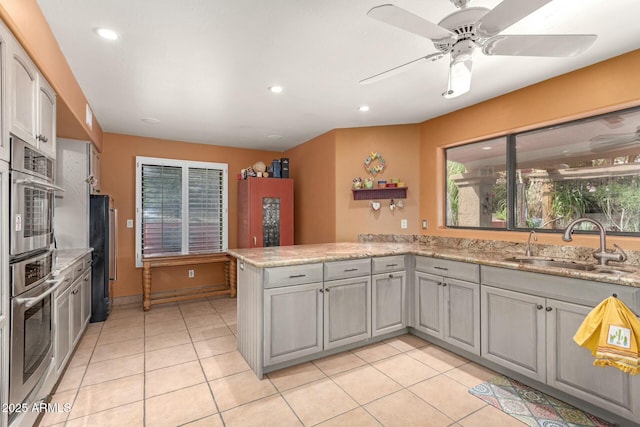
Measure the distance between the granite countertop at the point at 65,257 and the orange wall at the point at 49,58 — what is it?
1172mm

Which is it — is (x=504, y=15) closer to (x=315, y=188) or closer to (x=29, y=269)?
(x=29, y=269)

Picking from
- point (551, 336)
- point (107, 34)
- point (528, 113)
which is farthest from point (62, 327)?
point (528, 113)

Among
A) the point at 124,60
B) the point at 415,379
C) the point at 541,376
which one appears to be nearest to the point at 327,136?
the point at 124,60

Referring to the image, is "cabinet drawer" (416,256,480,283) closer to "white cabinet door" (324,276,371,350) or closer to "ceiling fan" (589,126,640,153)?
"white cabinet door" (324,276,371,350)

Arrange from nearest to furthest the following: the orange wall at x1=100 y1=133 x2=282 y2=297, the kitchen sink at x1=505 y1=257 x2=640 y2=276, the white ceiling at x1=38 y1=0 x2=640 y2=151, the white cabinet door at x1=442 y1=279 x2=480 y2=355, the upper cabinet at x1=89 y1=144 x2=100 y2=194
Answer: the white ceiling at x1=38 y1=0 x2=640 y2=151
the kitchen sink at x1=505 y1=257 x2=640 y2=276
the white cabinet door at x1=442 y1=279 x2=480 y2=355
the upper cabinet at x1=89 y1=144 x2=100 y2=194
the orange wall at x1=100 y1=133 x2=282 y2=297

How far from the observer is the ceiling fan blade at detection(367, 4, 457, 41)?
52.6 inches

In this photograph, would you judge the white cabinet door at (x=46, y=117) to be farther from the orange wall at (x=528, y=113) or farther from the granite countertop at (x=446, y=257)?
the orange wall at (x=528, y=113)

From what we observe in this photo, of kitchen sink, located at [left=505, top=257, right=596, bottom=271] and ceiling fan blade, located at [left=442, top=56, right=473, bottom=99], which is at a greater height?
ceiling fan blade, located at [left=442, top=56, right=473, bottom=99]

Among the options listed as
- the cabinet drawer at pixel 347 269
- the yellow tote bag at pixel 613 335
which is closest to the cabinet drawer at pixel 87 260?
the cabinet drawer at pixel 347 269

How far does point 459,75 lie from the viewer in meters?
1.90

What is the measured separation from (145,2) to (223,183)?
11.5 feet

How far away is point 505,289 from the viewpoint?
238 cm

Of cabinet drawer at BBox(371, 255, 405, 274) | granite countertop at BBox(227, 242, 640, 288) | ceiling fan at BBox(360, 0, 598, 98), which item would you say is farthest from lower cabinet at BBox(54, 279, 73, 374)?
ceiling fan at BBox(360, 0, 598, 98)

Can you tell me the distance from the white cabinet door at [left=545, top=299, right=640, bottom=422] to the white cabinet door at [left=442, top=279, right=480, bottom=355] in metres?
0.52
